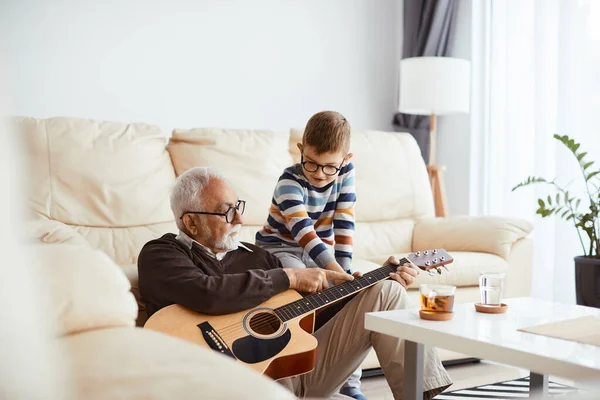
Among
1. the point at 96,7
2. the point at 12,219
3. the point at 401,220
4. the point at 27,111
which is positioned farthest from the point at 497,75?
the point at 12,219

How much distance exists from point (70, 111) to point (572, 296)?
280cm

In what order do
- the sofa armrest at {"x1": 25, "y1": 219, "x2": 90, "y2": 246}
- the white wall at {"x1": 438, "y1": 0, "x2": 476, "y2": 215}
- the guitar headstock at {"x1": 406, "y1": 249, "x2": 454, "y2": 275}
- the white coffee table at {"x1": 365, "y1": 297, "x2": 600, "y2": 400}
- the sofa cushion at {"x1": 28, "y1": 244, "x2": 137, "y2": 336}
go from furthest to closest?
the white wall at {"x1": 438, "y1": 0, "x2": 476, "y2": 215}, the sofa armrest at {"x1": 25, "y1": 219, "x2": 90, "y2": 246}, the guitar headstock at {"x1": 406, "y1": 249, "x2": 454, "y2": 275}, the white coffee table at {"x1": 365, "y1": 297, "x2": 600, "y2": 400}, the sofa cushion at {"x1": 28, "y1": 244, "x2": 137, "y2": 336}

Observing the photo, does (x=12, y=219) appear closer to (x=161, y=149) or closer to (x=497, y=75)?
(x=161, y=149)

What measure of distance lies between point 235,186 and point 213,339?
1.37 meters

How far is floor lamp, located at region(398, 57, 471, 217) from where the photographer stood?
407 cm

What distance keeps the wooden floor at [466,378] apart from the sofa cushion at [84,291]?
1.75 meters

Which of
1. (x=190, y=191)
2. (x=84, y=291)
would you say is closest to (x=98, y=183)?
(x=190, y=191)

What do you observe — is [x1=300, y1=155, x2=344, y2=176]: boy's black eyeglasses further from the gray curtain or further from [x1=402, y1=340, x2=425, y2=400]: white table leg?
the gray curtain

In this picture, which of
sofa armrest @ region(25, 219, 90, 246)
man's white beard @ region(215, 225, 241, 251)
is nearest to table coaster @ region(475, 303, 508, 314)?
man's white beard @ region(215, 225, 241, 251)

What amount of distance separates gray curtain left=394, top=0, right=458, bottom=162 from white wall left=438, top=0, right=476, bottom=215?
0.20 ft

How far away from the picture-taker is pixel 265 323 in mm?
1903

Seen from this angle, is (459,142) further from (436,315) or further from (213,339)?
(213,339)

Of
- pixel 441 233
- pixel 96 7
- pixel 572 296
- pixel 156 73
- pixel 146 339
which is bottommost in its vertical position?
pixel 572 296

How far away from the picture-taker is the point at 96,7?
3732mm
